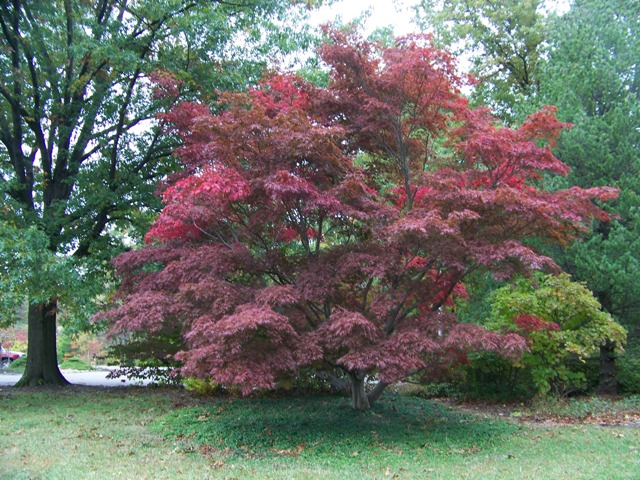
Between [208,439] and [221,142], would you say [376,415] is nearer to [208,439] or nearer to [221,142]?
[208,439]

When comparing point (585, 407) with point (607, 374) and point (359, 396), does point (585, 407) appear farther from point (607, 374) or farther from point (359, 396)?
point (359, 396)

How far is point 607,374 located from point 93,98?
1291cm

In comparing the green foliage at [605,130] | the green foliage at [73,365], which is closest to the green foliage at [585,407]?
the green foliage at [605,130]

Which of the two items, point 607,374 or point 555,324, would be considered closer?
point 555,324

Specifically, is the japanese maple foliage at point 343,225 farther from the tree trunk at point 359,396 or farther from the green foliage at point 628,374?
the green foliage at point 628,374

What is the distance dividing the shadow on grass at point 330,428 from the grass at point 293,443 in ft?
0.05

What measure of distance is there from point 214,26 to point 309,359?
7.39 metres

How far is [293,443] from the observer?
714 cm

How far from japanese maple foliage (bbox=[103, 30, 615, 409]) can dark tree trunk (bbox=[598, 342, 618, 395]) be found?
496 centimetres

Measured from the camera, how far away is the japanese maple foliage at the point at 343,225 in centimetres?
632

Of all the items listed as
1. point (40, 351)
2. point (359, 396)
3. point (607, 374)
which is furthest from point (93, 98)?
point (607, 374)

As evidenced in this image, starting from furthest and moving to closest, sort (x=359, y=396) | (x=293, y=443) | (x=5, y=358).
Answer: (x=5, y=358) → (x=359, y=396) → (x=293, y=443)

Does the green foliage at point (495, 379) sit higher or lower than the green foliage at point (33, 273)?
lower

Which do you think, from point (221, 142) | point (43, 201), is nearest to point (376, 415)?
point (221, 142)
